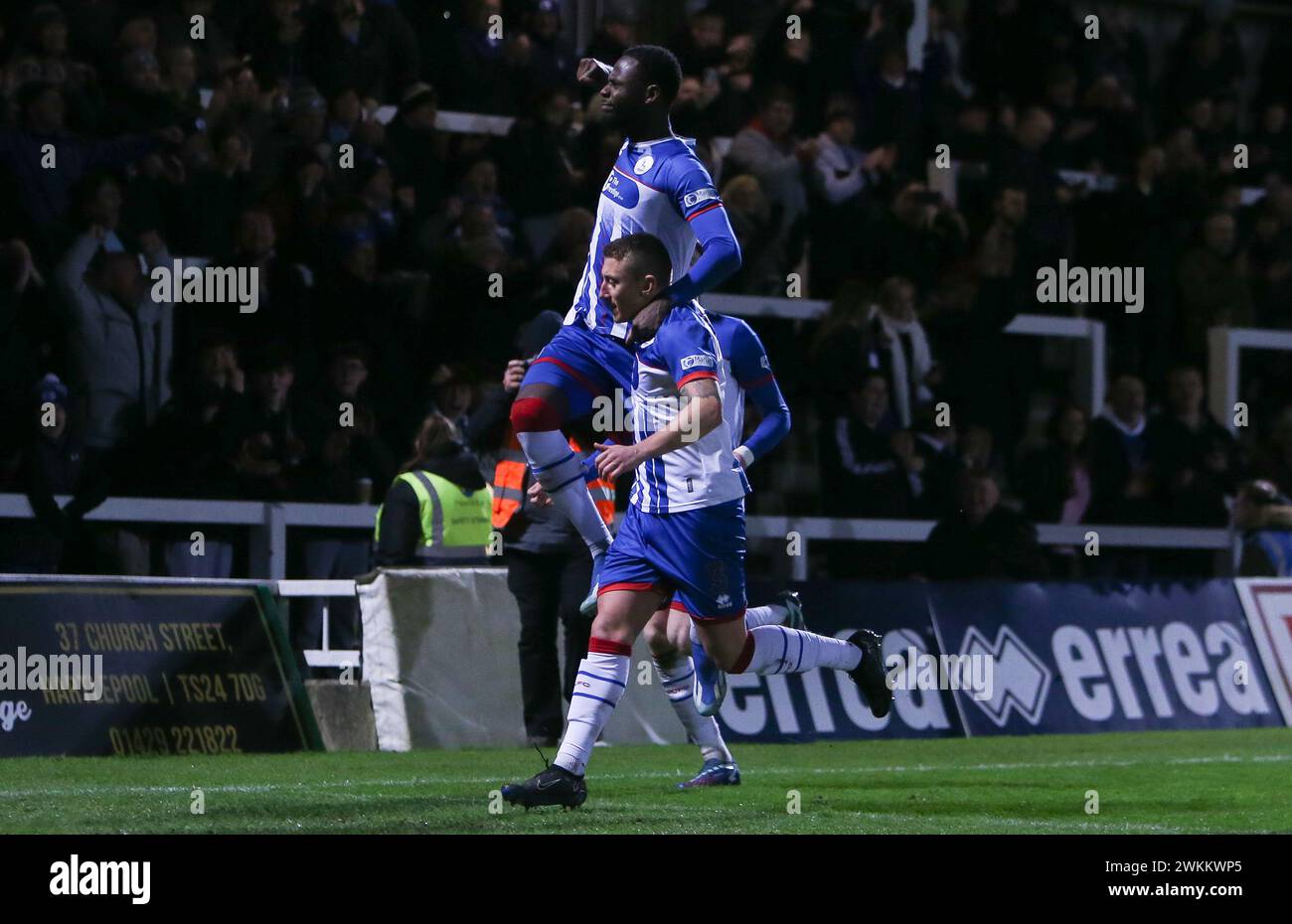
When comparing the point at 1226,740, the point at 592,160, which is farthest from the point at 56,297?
the point at 1226,740

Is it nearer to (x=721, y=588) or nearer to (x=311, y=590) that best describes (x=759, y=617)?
(x=721, y=588)

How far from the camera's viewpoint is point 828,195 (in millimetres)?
16172

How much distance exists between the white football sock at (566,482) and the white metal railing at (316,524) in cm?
375

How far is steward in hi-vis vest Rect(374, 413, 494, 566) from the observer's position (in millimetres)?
12969

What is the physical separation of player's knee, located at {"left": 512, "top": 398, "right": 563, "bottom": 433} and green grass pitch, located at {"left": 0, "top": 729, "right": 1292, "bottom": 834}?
4.88ft

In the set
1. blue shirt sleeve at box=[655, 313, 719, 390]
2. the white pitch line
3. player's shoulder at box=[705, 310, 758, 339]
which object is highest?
player's shoulder at box=[705, 310, 758, 339]

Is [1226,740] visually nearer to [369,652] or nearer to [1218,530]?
[1218,530]

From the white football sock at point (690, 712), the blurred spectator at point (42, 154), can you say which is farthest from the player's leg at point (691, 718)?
the blurred spectator at point (42, 154)

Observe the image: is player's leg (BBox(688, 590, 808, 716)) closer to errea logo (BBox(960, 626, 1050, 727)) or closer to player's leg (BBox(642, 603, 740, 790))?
player's leg (BBox(642, 603, 740, 790))

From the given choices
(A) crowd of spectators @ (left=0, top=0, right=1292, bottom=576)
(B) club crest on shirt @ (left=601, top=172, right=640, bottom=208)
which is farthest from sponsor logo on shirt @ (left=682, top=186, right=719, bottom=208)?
(A) crowd of spectators @ (left=0, top=0, right=1292, bottom=576)

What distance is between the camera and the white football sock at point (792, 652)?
866cm

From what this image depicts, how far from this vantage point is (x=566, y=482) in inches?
371

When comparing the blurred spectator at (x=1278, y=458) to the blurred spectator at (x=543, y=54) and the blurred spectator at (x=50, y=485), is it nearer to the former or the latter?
the blurred spectator at (x=543, y=54)
